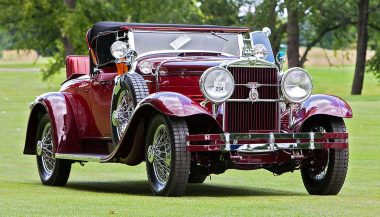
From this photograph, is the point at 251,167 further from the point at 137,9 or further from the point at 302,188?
the point at 137,9

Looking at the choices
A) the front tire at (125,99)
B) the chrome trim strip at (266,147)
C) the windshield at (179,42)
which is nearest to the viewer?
the chrome trim strip at (266,147)

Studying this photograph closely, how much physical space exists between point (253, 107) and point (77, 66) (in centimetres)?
400

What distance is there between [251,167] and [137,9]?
4726 cm

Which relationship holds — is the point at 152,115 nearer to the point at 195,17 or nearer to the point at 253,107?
the point at 253,107

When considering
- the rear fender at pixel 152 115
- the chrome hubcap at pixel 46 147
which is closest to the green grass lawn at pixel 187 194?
the chrome hubcap at pixel 46 147

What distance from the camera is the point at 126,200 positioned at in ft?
33.8

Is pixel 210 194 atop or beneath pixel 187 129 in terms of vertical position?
beneath

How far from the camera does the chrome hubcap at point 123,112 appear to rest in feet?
38.8

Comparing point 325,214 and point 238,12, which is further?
point 238,12

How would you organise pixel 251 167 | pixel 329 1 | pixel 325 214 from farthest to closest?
pixel 329 1 < pixel 251 167 < pixel 325 214

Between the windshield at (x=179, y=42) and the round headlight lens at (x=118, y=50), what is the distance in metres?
0.37

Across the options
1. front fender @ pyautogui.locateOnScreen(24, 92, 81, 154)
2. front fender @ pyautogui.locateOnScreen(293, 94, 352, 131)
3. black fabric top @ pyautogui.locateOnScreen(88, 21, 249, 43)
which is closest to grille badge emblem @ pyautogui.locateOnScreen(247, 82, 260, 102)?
front fender @ pyautogui.locateOnScreen(293, 94, 352, 131)

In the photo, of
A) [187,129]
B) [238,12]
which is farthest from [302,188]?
[238,12]

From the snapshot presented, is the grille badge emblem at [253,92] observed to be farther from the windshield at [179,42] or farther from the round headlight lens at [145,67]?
the windshield at [179,42]
